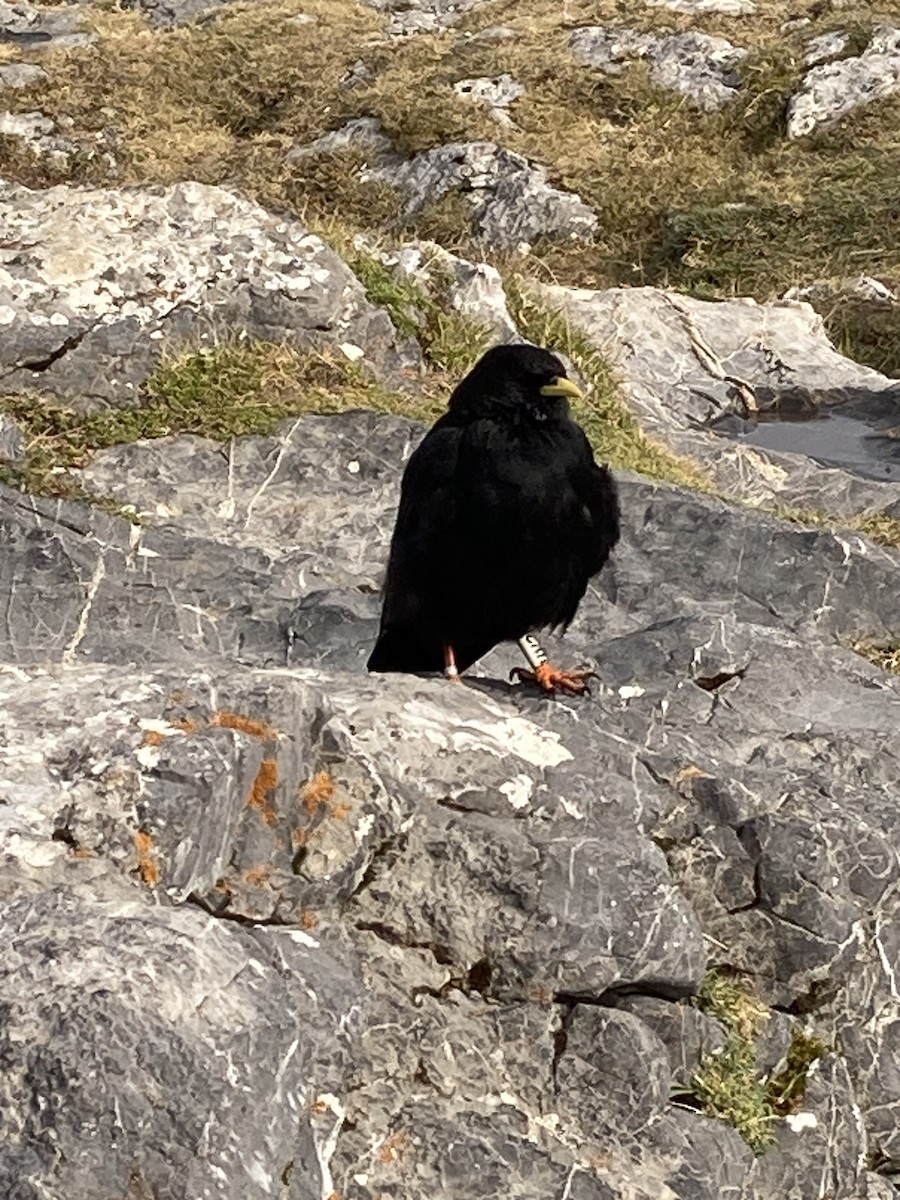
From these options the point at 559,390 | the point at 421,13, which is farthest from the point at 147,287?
the point at 421,13

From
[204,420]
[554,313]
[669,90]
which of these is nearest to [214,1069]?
[204,420]

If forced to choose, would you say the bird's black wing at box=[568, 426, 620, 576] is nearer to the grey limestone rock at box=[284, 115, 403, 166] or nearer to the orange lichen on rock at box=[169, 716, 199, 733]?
the orange lichen on rock at box=[169, 716, 199, 733]

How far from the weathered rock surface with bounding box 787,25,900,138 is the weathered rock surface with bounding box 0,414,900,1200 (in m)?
20.3

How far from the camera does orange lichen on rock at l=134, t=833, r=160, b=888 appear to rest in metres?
4.01

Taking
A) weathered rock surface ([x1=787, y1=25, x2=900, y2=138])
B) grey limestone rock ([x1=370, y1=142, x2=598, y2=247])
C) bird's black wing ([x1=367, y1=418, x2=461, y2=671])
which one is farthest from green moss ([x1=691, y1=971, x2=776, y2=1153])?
weathered rock surface ([x1=787, y1=25, x2=900, y2=138])

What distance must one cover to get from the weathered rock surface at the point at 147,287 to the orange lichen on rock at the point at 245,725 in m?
5.75

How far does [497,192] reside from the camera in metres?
21.5

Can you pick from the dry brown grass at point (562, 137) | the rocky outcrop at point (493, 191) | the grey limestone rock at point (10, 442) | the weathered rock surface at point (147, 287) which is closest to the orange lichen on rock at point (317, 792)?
the grey limestone rock at point (10, 442)

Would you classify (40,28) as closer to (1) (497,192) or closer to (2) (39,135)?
(2) (39,135)

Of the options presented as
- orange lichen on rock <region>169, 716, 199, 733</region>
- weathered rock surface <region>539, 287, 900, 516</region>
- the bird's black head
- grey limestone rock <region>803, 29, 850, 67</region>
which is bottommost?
weathered rock surface <region>539, 287, 900, 516</region>

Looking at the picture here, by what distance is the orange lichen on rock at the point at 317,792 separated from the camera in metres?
4.58

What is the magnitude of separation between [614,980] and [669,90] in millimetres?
23897

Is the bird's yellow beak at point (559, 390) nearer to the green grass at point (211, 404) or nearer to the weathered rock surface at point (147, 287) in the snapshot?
the green grass at point (211, 404)

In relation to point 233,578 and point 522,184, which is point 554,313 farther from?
point 522,184
